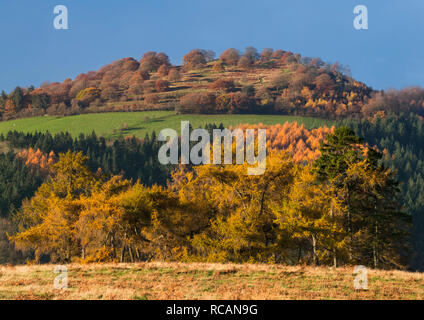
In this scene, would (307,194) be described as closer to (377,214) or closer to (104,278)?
(377,214)

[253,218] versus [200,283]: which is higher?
[253,218]

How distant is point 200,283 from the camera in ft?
89.8

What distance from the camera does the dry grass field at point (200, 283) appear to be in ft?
76.8

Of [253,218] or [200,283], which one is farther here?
[253,218]

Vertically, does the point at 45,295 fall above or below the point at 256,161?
below

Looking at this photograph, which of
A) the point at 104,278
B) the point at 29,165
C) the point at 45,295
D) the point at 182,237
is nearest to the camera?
the point at 45,295

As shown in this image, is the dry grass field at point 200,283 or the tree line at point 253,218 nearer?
the dry grass field at point 200,283

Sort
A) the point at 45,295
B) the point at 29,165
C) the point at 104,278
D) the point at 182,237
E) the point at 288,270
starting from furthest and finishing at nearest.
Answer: the point at 29,165 → the point at 182,237 → the point at 288,270 → the point at 104,278 → the point at 45,295

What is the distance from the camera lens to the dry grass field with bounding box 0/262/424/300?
2341 centimetres

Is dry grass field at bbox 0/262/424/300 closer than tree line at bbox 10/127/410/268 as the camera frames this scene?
Yes

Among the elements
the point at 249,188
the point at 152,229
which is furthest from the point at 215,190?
the point at 152,229

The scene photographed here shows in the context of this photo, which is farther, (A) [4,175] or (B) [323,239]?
(A) [4,175]

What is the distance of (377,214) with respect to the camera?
1860 inches
